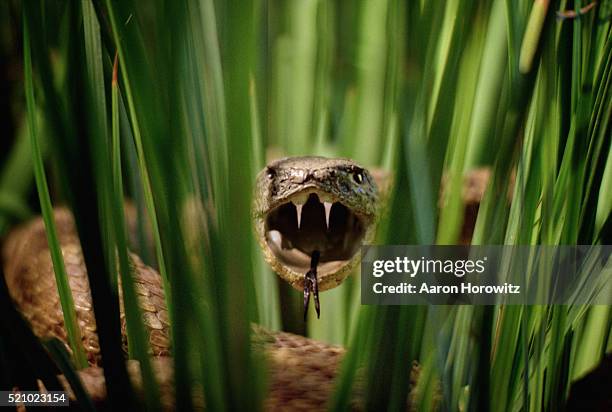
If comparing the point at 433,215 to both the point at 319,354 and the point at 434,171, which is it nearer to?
the point at 434,171

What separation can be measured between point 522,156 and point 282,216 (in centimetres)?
45

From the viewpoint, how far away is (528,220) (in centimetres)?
72

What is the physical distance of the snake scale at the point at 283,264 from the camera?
808mm

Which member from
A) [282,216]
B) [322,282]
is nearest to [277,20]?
[282,216]

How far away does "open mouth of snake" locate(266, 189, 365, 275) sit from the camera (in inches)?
38.9

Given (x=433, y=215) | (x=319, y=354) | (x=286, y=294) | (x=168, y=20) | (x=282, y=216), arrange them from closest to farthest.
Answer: (x=168, y=20) → (x=433, y=215) → (x=319, y=354) → (x=282, y=216) → (x=286, y=294)

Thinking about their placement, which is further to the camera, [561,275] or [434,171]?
[561,275]

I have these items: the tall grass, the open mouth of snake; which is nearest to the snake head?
the open mouth of snake

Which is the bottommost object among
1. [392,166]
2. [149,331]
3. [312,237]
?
[149,331]

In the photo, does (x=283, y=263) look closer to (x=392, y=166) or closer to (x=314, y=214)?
(x=314, y=214)

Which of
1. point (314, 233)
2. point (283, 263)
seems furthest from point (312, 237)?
point (283, 263)

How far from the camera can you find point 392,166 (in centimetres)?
75

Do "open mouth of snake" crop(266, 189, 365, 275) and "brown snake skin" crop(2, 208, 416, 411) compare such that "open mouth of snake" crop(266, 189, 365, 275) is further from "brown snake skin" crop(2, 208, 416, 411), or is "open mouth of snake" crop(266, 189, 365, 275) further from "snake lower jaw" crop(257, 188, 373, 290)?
"brown snake skin" crop(2, 208, 416, 411)

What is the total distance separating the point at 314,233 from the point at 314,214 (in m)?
0.03
